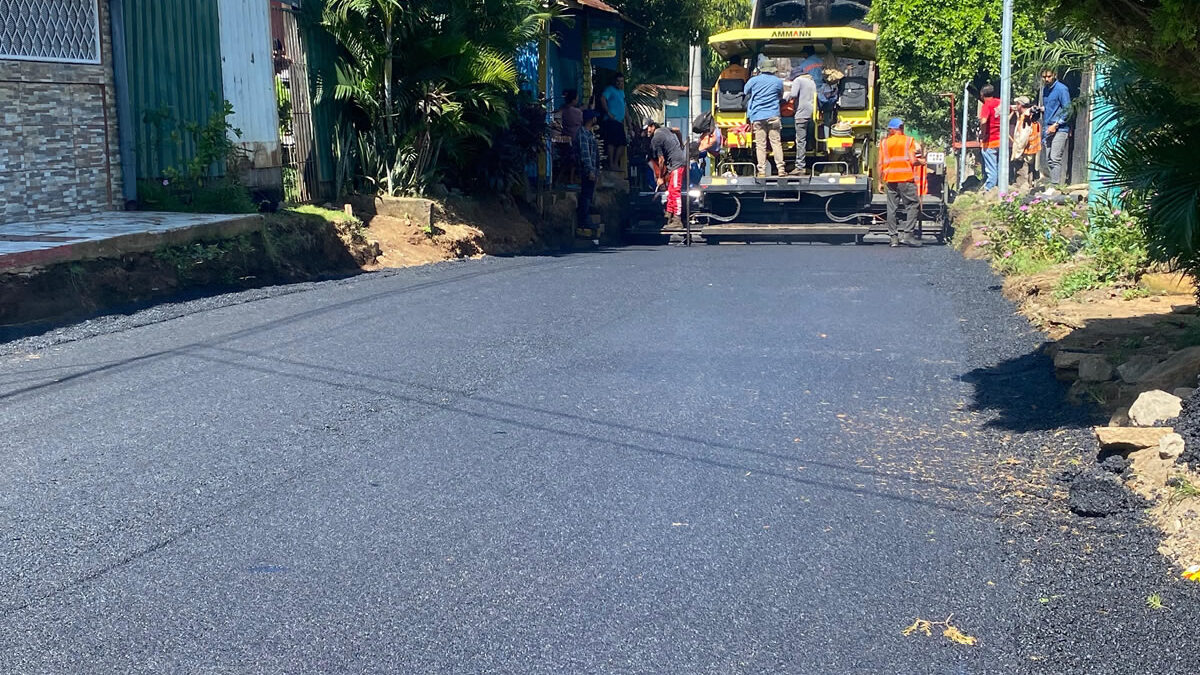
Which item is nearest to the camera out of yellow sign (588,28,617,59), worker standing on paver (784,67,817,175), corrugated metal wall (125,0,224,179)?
corrugated metal wall (125,0,224,179)

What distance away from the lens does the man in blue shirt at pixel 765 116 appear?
718 inches

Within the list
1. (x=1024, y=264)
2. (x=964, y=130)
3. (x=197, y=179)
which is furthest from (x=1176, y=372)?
(x=964, y=130)

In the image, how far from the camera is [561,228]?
1902cm

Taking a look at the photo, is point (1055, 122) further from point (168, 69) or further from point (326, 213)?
point (168, 69)

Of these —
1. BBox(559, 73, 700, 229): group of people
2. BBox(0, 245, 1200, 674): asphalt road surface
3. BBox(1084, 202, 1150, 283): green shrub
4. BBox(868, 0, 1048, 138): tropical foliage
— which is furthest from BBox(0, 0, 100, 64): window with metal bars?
BBox(868, 0, 1048, 138): tropical foliage

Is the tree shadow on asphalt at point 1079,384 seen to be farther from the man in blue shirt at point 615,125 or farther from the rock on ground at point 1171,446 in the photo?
the man in blue shirt at point 615,125

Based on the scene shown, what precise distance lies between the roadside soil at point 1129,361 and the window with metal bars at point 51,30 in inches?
359

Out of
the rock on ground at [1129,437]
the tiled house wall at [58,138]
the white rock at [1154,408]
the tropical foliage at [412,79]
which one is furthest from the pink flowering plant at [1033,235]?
the tiled house wall at [58,138]

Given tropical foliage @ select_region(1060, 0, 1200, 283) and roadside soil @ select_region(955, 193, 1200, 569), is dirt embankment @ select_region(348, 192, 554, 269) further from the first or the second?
tropical foliage @ select_region(1060, 0, 1200, 283)

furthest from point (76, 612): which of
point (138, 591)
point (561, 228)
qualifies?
point (561, 228)

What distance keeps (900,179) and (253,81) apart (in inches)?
338

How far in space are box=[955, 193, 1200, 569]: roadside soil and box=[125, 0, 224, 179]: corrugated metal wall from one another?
28.4 feet

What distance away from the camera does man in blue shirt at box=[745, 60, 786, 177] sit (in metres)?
18.2

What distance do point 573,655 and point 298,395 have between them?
12.4ft
